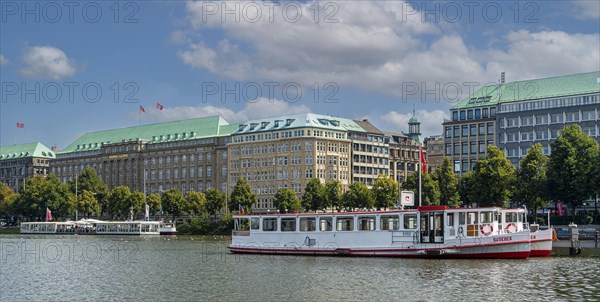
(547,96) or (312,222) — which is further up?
(547,96)

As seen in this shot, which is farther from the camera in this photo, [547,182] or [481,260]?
[547,182]

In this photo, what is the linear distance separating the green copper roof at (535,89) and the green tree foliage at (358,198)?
36.1m

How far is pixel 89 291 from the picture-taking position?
50.1 m

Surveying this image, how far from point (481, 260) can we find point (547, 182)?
4943cm

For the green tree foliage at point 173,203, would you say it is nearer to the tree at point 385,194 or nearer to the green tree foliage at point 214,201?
the green tree foliage at point 214,201

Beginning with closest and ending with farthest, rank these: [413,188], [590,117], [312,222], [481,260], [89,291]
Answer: [89,291] < [481,260] < [312,222] < [413,188] < [590,117]

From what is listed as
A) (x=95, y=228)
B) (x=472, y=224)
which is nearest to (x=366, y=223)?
(x=472, y=224)

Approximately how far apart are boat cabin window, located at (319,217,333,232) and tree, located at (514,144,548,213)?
48.0 m

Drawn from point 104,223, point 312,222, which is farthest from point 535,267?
point 104,223

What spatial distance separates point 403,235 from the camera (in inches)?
2896

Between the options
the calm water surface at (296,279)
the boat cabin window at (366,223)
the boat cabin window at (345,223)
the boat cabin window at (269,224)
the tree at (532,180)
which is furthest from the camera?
the tree at (532,180)

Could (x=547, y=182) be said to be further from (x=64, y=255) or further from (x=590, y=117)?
(x=64, y=255)

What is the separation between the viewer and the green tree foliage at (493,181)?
12081 cm

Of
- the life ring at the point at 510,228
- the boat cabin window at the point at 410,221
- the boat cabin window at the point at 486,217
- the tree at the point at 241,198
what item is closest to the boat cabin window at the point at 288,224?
the boat cabin window at the point at 410,221
